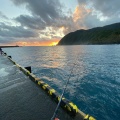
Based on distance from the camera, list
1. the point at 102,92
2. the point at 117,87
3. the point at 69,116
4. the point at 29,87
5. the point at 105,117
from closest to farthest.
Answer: the point at 69,116 < the point at 105,117 < the point at 29,87 < the point at 102,92 < the point at 117,87

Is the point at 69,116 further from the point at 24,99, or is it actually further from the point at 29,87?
the point at 29,87

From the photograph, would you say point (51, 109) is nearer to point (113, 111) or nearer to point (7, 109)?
point (7, 109)

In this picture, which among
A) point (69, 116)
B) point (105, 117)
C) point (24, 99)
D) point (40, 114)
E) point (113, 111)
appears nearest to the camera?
point (69, 116)

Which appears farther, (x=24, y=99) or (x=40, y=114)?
(x=24, y=99)

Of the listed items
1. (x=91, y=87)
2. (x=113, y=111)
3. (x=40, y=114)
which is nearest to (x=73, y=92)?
(x=91, y=87)

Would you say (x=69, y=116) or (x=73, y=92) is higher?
(x=69, y=116)

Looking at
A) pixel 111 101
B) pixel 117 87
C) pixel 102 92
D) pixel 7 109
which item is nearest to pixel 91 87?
pixel 102 92

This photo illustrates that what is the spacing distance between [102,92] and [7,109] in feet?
26.4

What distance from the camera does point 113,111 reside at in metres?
8.32

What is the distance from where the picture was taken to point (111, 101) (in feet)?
31.8

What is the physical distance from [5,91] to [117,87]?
9.62 m

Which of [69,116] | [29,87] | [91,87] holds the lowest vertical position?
[91,87]

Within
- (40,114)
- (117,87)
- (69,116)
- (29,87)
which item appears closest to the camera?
(69,116)

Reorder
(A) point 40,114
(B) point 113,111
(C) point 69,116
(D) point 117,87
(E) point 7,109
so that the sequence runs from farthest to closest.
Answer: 1. (D) point 117,87
2. (B) point 113,111
3. (E) point 7,109
4. (A) point 40,114
5. (C) point 69,116
